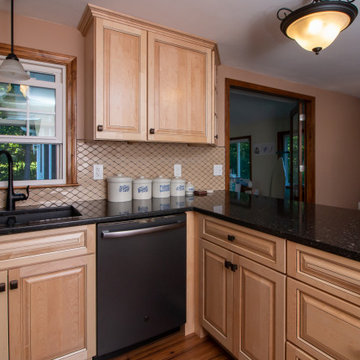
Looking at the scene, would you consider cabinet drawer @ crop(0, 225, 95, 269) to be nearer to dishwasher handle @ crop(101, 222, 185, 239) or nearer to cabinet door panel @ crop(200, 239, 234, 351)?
dishwasher handle @ crop(101, 222, 185, 239)

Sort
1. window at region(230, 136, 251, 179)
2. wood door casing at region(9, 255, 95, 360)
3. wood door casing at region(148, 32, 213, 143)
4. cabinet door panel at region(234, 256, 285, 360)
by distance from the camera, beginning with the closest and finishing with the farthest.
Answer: cabinet door panel at region(234, 256, 285, 360), wood door casing at region(9, 255, 95, 360), wood door casing at region(148, 32, 213, 143), window at region(230, 136, 251, 179)

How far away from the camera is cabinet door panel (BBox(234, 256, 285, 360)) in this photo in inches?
44.6

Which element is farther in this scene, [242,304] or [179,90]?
[179,90]

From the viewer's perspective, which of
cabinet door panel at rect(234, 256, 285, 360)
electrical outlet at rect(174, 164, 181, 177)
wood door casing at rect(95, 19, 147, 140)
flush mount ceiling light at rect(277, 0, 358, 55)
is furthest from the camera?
electrical outlet at rect(174, 164, 181, 177)

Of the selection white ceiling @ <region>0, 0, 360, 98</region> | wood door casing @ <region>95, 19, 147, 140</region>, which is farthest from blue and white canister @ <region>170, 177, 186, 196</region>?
white ceiling @ <region>0, 0, 360, 98</region>

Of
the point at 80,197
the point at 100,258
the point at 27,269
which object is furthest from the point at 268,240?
the point at 80,197

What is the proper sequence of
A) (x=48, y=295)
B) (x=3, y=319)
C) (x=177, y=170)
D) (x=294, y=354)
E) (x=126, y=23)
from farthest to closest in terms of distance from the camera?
(x=177, y=170)
(x=126, y=23)
(x=48, y=295)
(x=3, y=319)
(x=294, y=354)

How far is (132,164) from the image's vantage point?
2.18m

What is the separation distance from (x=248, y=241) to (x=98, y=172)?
1.30m

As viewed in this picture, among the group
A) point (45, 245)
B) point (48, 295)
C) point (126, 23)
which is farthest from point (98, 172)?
point (126, 23)

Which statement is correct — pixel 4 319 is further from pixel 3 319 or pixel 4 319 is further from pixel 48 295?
pixel 48 295

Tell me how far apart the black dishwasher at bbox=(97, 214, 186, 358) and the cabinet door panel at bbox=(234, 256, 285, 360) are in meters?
0.44

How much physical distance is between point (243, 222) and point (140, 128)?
40.0 inches

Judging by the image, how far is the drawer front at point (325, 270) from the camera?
85 cm
